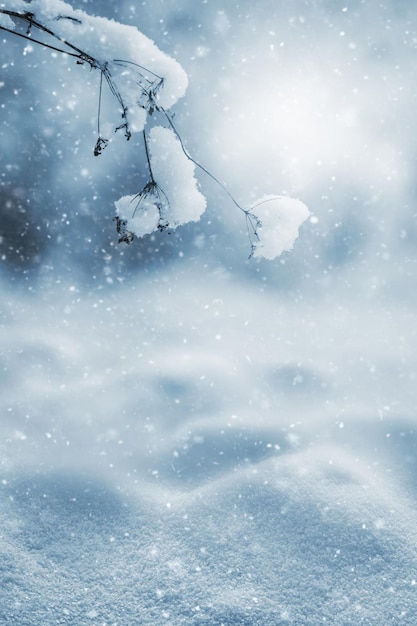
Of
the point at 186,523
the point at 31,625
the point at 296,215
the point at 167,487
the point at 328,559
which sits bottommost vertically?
the point at 31,625

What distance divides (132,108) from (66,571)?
4.96 metres

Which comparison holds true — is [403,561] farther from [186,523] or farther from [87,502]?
[87,502]

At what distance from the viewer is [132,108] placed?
2883mm

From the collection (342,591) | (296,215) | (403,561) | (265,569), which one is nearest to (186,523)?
(265,569)

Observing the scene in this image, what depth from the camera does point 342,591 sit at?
4875 millimetres

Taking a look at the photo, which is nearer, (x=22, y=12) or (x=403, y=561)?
(x=22, y=12)

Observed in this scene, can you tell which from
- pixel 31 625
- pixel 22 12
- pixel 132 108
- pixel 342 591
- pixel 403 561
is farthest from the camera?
pixel 403 561

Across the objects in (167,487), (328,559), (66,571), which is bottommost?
(66,571)

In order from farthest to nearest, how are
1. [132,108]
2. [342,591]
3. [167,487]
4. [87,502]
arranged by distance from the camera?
[167,487] < [87,502] < [342,591] < [132,108]

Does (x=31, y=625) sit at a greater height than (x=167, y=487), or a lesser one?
lesser

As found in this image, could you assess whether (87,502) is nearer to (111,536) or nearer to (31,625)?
(111,536)

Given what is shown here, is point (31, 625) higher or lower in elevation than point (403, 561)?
lower

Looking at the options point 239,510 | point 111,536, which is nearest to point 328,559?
point 239,510

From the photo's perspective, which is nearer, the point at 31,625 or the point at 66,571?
the point at 31,625
